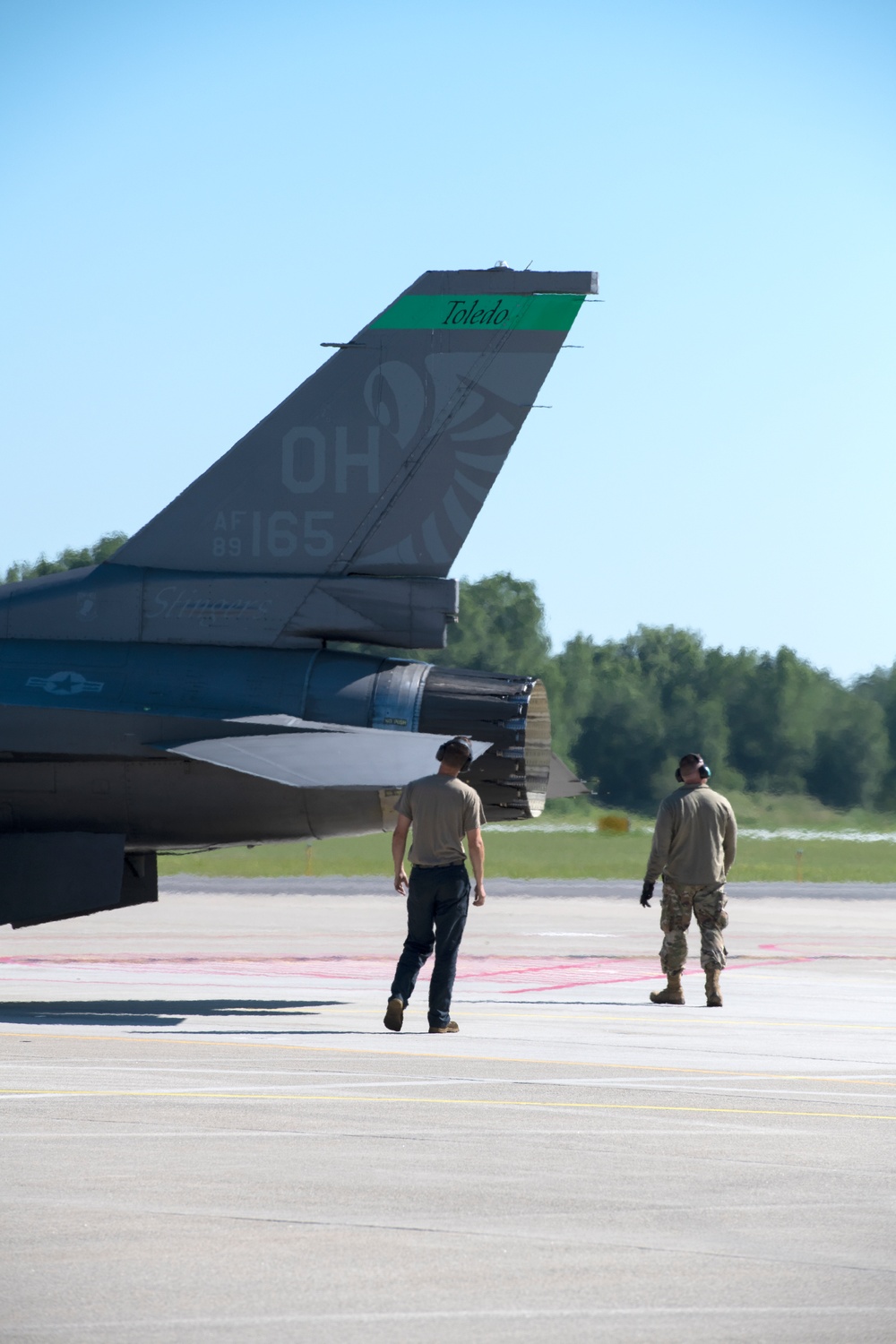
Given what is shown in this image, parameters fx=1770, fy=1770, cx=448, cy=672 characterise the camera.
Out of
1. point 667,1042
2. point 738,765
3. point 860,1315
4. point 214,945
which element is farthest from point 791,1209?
point 738,765

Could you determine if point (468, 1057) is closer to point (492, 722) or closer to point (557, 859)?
point (492, 722)

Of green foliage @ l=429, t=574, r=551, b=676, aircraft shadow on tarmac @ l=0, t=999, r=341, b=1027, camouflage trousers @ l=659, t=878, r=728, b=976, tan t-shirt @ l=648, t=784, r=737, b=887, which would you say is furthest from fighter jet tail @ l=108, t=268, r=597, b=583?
green foliage @ l=429, t=574, r=551, b=676

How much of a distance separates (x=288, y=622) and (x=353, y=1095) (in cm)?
615

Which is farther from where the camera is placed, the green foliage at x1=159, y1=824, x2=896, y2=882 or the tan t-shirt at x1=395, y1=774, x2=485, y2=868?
the green foliage at x1=159, y1=824, x2=896, y2=882

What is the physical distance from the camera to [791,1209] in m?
6.06

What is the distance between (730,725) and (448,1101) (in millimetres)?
37700

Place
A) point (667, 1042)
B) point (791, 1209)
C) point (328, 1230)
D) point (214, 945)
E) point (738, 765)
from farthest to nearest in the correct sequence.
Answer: point (738, 765) < point (214, 945) < point (667, 1042) < point (791, 1209) < point (328, 1230)

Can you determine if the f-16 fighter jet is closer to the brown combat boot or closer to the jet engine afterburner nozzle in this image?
the jet engine afterburner nozzle

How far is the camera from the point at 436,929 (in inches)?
468

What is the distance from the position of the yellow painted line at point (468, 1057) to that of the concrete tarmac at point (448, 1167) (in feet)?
0.14

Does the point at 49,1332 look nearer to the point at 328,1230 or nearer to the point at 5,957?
the point at 328,1230

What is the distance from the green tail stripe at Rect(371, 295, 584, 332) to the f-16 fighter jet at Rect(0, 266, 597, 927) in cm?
2

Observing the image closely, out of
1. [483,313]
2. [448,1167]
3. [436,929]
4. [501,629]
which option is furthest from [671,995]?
[501,629]

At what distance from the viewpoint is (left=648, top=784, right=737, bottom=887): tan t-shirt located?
1373 centimetres
